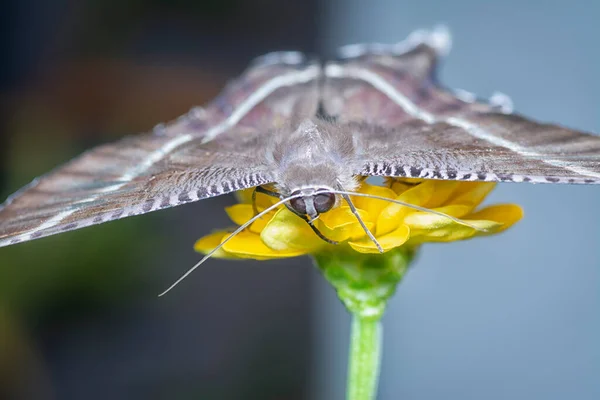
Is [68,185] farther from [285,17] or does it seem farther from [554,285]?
[285,17]

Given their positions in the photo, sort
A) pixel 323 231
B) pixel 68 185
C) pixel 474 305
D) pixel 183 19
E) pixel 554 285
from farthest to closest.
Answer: pixel 183 19
pixel 474 305
pixel 554 285
pixel 68 185
pixel 323 231

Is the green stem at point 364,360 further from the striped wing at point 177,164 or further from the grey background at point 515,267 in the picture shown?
the grey background at point 515,267

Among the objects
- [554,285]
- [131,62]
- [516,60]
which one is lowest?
[554,285]

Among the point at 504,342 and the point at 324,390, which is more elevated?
the point at 504,342

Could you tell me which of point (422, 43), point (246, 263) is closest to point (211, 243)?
point (422, 43)

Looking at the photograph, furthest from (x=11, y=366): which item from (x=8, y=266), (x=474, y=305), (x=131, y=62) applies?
(x=474, y=305)

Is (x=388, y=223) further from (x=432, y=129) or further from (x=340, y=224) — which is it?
(x=432, y=129)

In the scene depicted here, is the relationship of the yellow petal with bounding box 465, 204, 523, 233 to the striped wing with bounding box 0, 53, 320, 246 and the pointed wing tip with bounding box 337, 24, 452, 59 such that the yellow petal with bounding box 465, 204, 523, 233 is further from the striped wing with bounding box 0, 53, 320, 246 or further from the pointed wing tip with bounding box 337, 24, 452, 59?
the pointed wing tip with bounding box 337, 24, 452, 59
